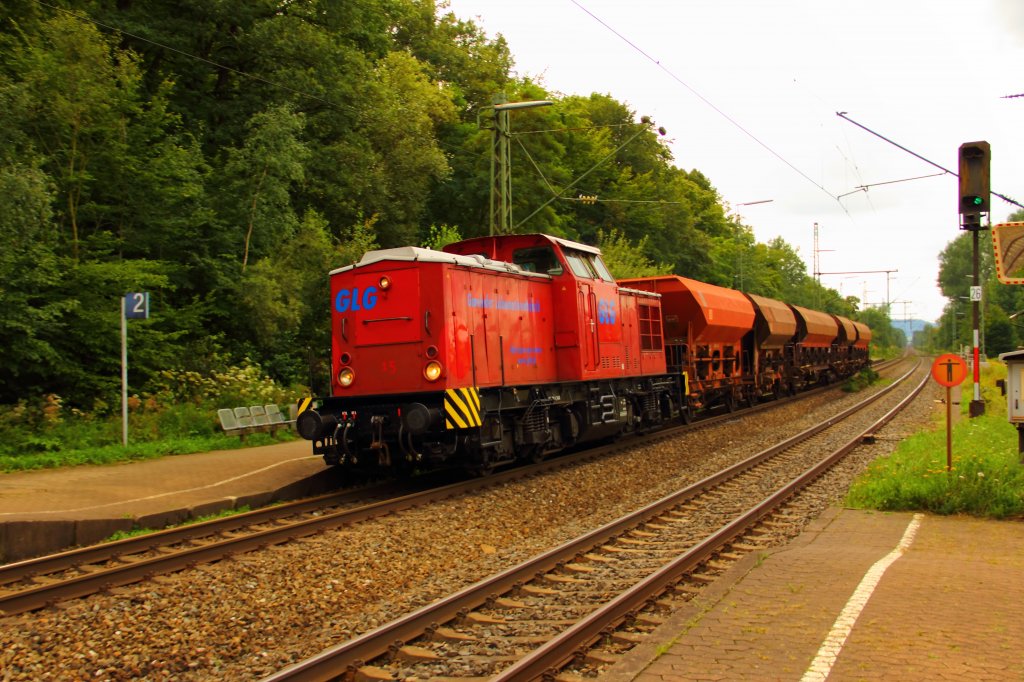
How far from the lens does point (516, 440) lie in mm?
13016

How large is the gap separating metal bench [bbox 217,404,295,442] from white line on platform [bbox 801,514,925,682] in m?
11.9

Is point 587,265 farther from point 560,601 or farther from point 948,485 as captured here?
point 560,601

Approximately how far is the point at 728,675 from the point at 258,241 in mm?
18509

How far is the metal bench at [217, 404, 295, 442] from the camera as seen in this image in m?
15.8

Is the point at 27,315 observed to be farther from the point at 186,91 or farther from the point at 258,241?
the point at 186,91

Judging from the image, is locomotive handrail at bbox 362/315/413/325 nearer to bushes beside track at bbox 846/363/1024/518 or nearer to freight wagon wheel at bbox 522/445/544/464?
freight wagon wheel at bbox 522/445/544/464

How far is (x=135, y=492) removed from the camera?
34.8 ft

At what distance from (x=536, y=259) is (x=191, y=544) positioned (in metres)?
8.03

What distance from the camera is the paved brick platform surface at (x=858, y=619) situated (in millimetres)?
4688

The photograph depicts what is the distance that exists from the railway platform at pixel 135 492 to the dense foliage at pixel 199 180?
3.69 m

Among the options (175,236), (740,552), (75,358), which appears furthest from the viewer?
(175,236)

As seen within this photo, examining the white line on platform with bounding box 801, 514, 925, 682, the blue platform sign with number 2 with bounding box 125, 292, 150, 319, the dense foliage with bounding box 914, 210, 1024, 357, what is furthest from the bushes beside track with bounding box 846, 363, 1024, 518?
the dense foliage with bounding box 914, 210, 1024, 357

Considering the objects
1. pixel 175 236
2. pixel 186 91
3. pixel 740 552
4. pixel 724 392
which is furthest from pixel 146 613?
pixel 186 91

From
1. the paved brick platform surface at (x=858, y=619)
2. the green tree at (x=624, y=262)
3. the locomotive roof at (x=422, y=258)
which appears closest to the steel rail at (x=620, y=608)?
the paved brick platform surface at (x=858, y=619)
